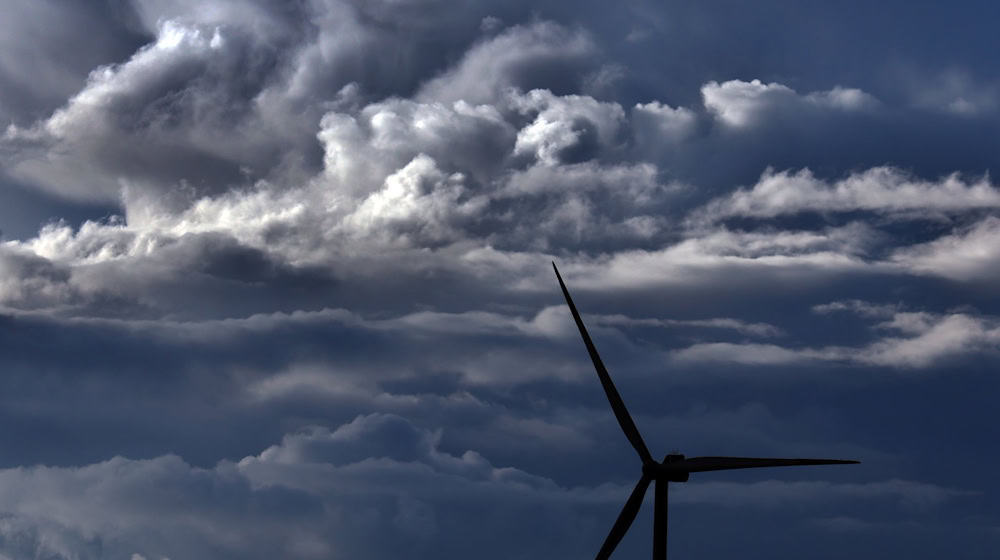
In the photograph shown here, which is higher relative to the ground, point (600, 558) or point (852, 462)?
point (852, 462)

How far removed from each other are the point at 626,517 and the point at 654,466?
20.7 ft

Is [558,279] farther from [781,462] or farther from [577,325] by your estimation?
[781,462]

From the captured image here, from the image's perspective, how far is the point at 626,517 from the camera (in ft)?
304

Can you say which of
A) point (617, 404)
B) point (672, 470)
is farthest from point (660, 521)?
point (617, 404)

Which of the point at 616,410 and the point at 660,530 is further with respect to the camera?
the point at 616,410

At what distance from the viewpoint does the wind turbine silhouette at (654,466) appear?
8444cm

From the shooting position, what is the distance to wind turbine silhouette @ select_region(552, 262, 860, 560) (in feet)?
277

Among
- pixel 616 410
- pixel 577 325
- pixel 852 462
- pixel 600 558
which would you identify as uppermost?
pixel 577 325

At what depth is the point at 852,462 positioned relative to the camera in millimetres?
75688

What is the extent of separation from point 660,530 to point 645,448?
10934mm

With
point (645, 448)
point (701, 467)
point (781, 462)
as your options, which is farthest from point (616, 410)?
point (781, 462)

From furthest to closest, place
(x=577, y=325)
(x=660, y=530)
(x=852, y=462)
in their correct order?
(x=577, y=325) → (x=660, y=530) → (x=852, y=462)

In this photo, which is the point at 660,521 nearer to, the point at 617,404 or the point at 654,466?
the point at 654,466

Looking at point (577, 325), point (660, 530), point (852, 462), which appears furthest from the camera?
point (577, 325)
